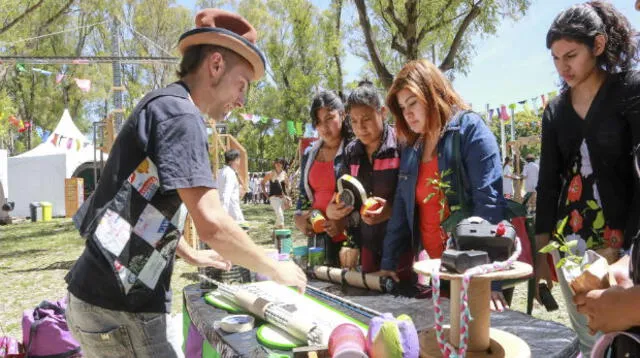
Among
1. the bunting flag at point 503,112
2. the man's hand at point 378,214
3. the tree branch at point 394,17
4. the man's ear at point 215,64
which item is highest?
the tree branch at point 394,17

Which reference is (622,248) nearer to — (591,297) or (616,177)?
(616,177)

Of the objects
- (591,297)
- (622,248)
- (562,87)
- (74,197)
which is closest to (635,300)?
(591,297)

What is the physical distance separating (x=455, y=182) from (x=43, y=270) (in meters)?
7.35

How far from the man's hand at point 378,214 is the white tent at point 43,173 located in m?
16.2

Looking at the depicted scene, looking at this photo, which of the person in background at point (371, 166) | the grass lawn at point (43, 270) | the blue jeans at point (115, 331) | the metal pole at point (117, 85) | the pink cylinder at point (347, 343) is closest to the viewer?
the pink cylinder at point (347, 343)

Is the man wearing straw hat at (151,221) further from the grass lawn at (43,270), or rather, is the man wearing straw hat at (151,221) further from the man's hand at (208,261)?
the grass lawn at (43,270)

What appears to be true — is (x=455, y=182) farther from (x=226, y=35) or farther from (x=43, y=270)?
(x=43, y=270)

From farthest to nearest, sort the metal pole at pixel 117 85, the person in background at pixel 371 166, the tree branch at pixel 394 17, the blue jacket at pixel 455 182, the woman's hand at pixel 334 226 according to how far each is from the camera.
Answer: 1. the tree branch at pixel 394 17
2. the metal pole at pixel 117 85
3. the woman's hand at pixel 334 226
4. the person in background at pixel 371 166
5. the blue jacket at pixel 455 182

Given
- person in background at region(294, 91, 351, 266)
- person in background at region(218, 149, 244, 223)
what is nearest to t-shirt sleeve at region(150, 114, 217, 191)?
person in background at region(294, 91, 351, 266)

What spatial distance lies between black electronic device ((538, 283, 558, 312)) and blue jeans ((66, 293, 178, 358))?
1.32 m

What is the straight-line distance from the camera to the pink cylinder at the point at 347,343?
1.16 metres

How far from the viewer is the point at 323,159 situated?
3184 mm

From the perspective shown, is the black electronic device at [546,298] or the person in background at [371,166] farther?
the person in background at [371,166]

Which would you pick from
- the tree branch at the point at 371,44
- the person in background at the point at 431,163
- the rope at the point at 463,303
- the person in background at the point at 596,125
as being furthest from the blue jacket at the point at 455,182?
the tree branch at the point at 371,44
